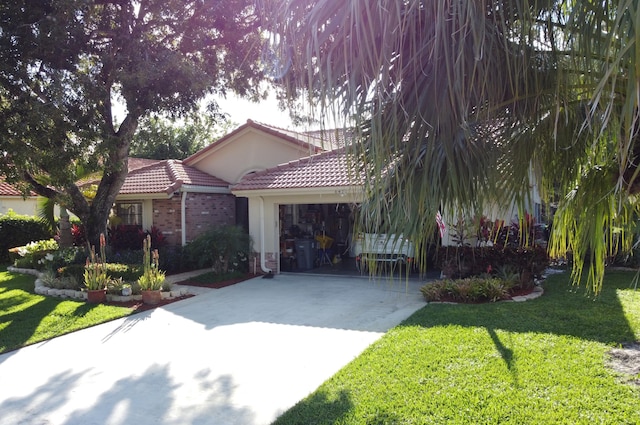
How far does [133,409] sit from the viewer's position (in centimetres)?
530

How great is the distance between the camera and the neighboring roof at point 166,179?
57.4 feet

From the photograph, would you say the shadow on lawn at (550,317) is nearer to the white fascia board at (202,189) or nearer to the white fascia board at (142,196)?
the white fascia board at (202,189)

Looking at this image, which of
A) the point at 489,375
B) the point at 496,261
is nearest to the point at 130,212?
the point at 496,261

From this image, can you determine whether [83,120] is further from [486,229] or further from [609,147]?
[609,147]

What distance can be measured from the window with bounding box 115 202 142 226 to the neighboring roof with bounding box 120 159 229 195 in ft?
2.35

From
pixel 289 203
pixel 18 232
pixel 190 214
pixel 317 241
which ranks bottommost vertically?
pixel 317 241

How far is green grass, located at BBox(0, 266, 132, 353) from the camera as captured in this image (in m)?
8.33

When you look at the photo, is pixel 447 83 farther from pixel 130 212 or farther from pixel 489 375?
pixel 130 212

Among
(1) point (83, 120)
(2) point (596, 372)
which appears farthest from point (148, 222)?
(2) point (596, 372)

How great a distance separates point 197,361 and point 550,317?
20.6 feet

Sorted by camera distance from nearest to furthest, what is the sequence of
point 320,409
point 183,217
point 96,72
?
point 320,409 → point 96,72 → point 183,217

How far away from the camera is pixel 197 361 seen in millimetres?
6969

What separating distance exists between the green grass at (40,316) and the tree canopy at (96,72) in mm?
3081

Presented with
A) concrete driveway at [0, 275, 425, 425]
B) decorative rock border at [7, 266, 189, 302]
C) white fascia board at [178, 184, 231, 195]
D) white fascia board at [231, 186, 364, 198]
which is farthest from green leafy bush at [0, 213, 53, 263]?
concrete driveway at [0, 275, 425, 425]
